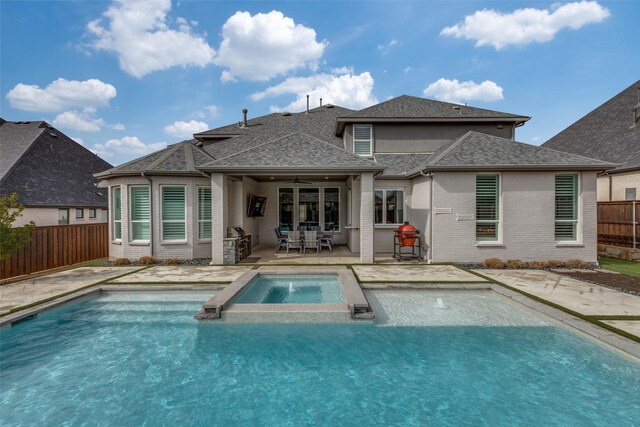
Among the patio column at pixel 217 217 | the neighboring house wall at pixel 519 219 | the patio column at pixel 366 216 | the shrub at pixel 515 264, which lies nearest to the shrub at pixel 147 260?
the patio column at pixel 217 217

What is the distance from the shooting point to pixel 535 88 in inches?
660

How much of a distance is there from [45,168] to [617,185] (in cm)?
3312

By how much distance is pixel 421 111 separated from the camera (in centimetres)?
1515

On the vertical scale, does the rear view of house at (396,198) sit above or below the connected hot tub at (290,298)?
above

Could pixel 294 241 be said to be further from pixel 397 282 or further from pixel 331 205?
pixel 397 282

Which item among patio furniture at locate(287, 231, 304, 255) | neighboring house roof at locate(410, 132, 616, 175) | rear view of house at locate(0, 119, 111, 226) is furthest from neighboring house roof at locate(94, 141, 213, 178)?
neighboring house roof at locate(410, 132, 616, 175)

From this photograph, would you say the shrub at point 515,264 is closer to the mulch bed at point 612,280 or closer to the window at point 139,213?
the mulch bed at point 612,280

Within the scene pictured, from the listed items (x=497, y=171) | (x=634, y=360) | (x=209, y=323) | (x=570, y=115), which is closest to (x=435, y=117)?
(x=497, y=171)

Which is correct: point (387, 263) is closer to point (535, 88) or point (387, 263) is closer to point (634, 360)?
point (634, 360)

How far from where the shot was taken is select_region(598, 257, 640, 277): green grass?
967 cm

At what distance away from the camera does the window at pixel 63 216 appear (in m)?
17.9

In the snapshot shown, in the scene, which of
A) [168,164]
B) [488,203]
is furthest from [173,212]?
[488,203]

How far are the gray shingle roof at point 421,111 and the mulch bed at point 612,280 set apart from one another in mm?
8476

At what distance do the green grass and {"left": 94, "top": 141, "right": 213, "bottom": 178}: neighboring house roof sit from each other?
1482cm
